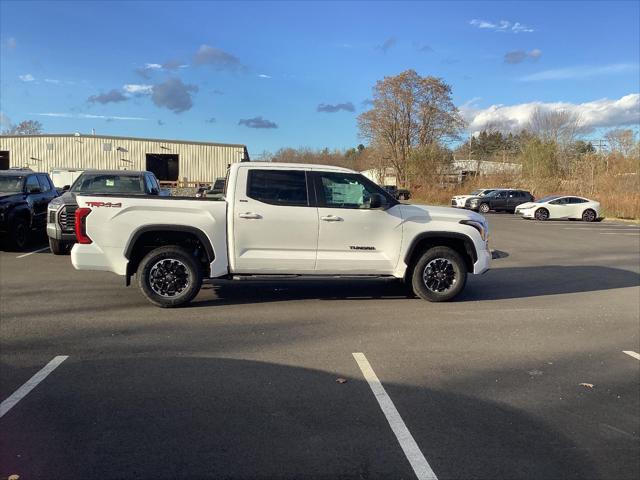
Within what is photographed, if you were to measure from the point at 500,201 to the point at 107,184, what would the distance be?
30.1 meters

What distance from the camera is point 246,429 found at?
12.4 ft

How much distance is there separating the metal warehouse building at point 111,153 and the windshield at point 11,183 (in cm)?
3157

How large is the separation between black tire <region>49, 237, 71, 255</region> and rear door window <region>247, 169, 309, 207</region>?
6098 millimetres

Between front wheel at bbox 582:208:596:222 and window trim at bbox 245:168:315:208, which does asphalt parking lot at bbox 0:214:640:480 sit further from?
front wheel at bbox 582:208:596:222

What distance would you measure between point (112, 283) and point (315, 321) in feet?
13.4

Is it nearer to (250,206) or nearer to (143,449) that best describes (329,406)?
(143,449)

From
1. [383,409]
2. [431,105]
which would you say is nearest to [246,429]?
[383,409]

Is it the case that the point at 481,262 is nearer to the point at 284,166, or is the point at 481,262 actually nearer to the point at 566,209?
the point at 284,166

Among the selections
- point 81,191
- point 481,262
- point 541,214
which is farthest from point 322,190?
point 541,214

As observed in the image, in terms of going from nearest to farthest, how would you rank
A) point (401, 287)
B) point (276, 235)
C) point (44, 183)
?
point (276, 235)
point (401, 287)
point (44, 183)

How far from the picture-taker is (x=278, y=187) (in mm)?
7535

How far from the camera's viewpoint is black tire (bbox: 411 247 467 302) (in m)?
7.89

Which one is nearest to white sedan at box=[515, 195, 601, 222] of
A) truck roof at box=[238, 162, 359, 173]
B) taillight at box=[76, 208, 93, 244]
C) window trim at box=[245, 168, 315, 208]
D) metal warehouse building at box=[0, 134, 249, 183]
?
metal warehouse building at box=[0, 134, 249, 183]

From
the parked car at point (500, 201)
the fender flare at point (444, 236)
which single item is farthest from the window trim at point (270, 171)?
the parked car at point (500, 201)
